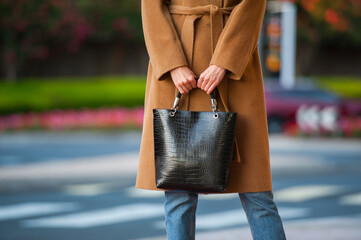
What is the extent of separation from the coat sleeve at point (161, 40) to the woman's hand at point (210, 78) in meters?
0.11

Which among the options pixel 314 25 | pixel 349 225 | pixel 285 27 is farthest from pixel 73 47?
pixel 349 225

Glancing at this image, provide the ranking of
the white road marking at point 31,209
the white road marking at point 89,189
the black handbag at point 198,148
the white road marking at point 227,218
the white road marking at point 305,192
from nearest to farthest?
the black handbag at point 198,148
the white road marking at point 227,218
the white road marking at point 31,209
the white road marking at point 305,192
the white road marking at point 89,189

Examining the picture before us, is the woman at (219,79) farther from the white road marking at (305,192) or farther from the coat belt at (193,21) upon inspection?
the white road marking at (305,192)

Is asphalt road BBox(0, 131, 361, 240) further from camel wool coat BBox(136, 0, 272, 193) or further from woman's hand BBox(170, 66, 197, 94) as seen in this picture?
woman's hand BBox(170, 66, 197, 94)

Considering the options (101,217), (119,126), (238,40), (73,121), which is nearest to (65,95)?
(73,121)

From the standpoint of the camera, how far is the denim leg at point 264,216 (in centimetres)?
288

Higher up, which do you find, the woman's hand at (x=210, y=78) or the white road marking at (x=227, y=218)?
the woman's hand at (x=210, y=78)

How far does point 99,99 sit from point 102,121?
130 inches

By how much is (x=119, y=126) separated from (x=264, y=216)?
1346 cm

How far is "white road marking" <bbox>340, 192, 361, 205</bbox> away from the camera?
669 cm

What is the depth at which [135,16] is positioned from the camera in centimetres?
2548

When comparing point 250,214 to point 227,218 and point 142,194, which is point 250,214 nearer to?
point 227,218

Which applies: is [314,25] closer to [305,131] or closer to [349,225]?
[305,131]

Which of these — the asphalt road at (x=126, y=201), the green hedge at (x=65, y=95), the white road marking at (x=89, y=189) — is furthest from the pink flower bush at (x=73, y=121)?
the white road marking at (x=89, y=189)
